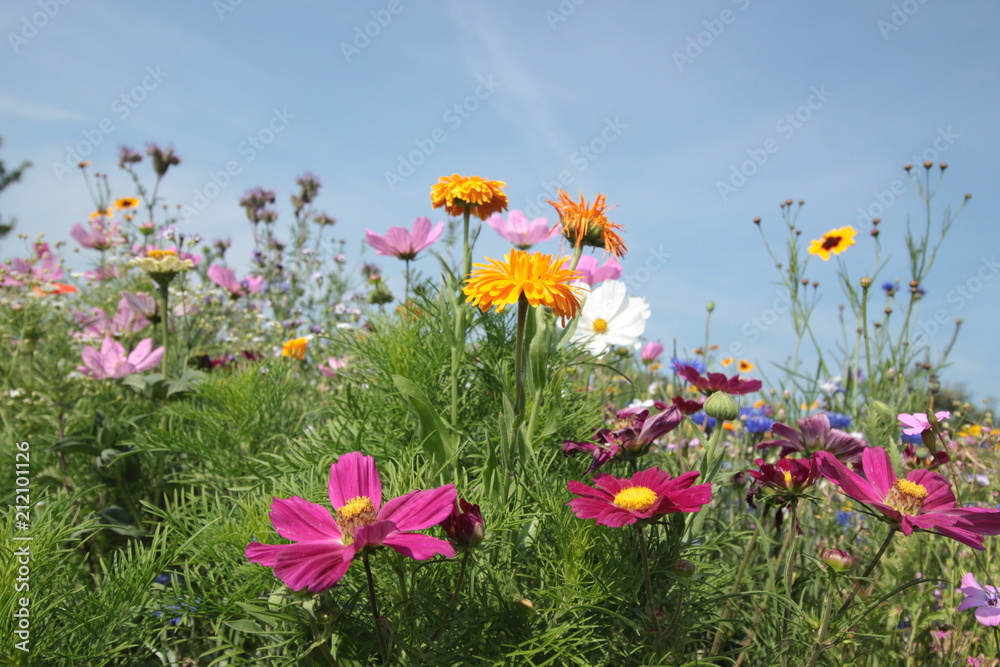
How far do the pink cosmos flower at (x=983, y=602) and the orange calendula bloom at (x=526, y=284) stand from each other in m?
0.79

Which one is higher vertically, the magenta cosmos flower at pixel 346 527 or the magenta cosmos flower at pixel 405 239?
the magenta cosmos flower at pixel 405 239

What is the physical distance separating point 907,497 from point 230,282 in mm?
2915

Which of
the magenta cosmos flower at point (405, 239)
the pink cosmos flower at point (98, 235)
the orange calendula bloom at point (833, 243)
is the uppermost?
the pink cosmos flower at point (98, 235)

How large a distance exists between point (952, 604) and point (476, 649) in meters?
0.96

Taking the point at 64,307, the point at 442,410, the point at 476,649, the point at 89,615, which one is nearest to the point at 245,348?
the point at 64,307

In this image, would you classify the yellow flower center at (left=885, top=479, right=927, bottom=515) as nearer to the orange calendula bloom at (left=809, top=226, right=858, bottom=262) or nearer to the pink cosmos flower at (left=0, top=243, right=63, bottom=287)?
the orange calendula bloom at (left=809, top=226, right=858, bottom=262)

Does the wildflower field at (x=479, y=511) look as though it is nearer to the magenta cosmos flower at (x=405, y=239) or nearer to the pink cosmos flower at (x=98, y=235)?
the magenta cosmos flower at (x=405, y=239)

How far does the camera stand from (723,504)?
182 cm

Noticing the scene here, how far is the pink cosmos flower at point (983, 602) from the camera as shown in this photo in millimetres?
995

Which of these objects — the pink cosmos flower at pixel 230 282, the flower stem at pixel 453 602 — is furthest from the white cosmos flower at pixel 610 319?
the pink cosmos flower at pixel 230 282

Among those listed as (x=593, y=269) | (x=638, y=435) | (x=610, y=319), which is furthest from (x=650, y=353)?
(x=638, y=435)

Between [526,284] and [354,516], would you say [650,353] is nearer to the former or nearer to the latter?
[526,284]

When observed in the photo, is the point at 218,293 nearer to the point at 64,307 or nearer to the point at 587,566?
the point at 64,307

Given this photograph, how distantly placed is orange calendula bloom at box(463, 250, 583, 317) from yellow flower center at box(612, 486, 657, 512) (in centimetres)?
29
